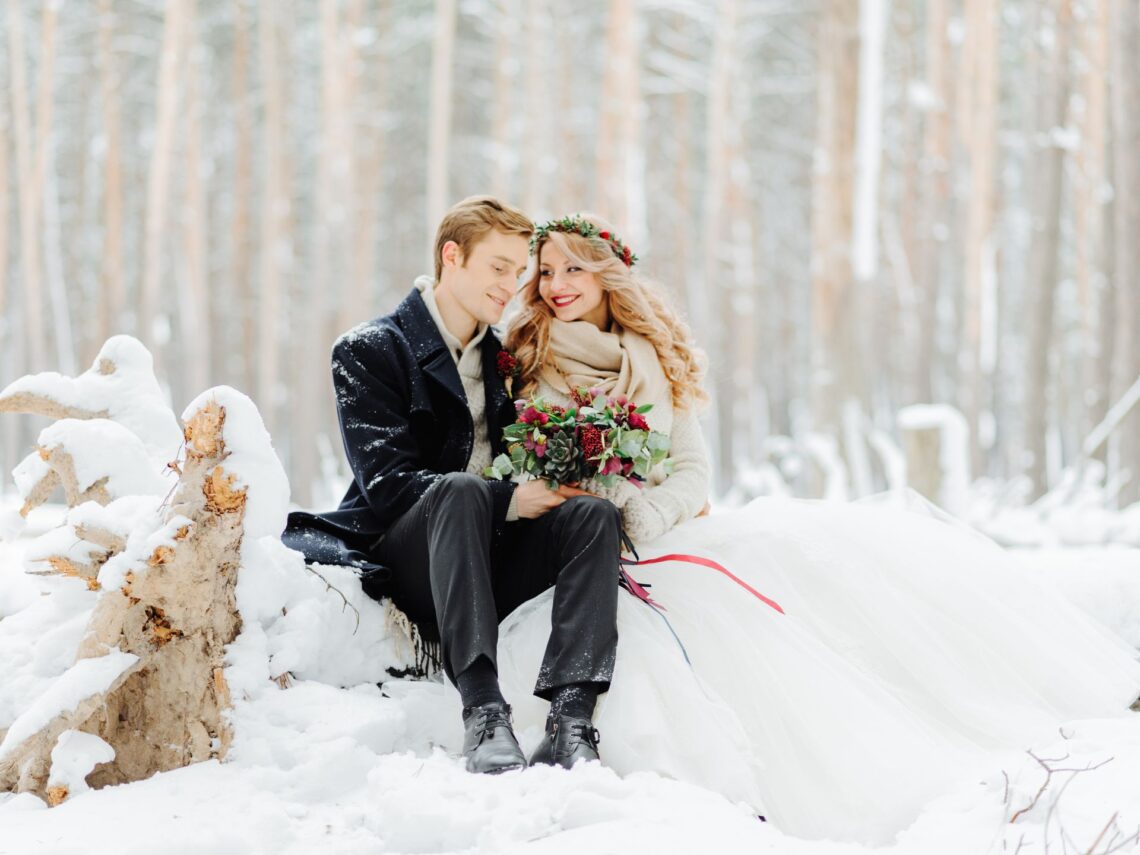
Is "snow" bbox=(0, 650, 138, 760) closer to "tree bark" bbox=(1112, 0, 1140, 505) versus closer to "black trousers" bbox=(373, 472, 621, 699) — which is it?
"black trousers" bbox=(373, 472, 621, 699)

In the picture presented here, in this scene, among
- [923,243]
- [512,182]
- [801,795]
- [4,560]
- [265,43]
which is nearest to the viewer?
[801,795]

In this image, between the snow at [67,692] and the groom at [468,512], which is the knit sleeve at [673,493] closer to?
the groom at [468,512]

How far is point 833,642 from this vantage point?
2.58 m

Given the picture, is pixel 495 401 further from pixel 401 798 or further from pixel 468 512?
pixel 401 798

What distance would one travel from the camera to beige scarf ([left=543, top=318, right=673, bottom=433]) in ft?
9.71

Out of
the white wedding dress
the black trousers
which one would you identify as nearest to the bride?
the white wedding dress

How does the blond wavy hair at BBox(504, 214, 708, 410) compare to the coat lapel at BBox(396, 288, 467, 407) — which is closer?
the coat lapel at BBox(396, 288, 467, 407)

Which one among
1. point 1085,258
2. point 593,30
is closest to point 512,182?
point 593,30

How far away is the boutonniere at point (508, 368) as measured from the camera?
302 centimetres

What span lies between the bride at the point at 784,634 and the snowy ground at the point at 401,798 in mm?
183

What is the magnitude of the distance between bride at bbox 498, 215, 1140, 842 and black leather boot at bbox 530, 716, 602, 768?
0.08 metres

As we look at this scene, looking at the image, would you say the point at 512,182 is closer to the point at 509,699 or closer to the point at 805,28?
the point at 805,28

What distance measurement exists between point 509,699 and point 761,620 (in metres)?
0.72

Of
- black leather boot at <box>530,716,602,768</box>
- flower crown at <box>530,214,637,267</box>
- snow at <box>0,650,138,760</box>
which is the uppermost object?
flower crown at <box>530,214,637,267</box>
